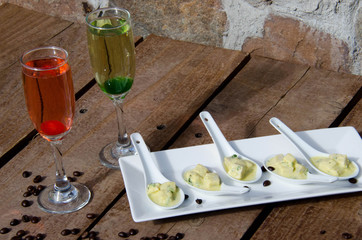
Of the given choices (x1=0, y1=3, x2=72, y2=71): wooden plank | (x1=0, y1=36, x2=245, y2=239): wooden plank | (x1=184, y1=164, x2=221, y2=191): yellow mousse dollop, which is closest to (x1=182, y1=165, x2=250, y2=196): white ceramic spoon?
(x1=184, y1=164, x2=221, y2=191): yellow mousse dollop

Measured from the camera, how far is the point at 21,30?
216cm

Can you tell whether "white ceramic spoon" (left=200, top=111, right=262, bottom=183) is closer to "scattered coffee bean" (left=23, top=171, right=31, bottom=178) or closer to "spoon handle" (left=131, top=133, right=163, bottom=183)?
"spoon handle" (left=131, top=133, right=163, bottom=183)

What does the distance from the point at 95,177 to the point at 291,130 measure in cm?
54

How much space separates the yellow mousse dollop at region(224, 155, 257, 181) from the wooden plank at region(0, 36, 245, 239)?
0.26m

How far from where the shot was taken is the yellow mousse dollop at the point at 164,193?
51.8 inches

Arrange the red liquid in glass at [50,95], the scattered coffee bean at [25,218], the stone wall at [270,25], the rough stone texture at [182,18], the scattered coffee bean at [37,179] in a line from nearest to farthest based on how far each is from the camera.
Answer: the red liquid in glass at [50,95], the scattered coffee bean at [25,218], the scattered coffee bean at [37,179], the stone wall at [270,25], the rough stone texture at [182,18]

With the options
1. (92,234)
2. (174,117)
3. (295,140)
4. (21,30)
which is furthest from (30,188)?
(21,30)

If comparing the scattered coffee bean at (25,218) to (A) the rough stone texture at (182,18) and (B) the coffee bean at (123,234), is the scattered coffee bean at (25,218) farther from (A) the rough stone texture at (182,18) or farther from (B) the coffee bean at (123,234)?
(A) the rough stone texture at (182,18)

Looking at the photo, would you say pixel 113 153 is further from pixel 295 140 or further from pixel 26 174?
pixel 295 140

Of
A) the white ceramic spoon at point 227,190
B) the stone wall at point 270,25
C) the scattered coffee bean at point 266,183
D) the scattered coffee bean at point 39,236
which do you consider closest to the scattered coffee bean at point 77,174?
the scattered coffee bean at point 39,236

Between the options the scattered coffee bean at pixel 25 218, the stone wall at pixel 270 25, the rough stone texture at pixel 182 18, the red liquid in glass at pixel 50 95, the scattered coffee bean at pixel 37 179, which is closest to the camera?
the red liquid in glass at pixel 50 95

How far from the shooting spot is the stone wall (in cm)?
195

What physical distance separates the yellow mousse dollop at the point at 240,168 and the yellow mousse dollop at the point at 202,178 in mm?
49

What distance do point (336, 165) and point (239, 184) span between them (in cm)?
25
